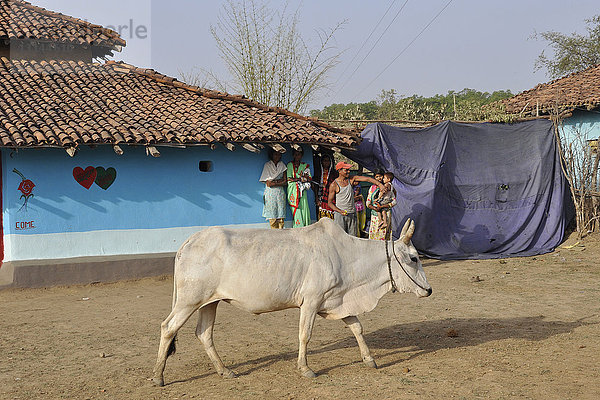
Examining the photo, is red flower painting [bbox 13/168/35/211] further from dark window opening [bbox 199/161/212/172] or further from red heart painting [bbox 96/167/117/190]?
dark window opening [bbox 199/161/212/172]

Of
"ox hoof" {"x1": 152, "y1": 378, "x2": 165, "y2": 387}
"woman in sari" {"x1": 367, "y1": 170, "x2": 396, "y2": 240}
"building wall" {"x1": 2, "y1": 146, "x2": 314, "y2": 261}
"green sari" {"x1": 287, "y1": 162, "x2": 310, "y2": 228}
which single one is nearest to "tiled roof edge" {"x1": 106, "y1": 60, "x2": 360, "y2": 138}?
"building wall" {"x1": 2, "y1": 146, "x2": 314, "y2": 261}

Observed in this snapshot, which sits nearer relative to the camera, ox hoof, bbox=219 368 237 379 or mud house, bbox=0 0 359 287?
ox hoof, bbox=219 368 237 379

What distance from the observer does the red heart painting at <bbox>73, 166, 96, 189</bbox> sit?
10648 millimetres

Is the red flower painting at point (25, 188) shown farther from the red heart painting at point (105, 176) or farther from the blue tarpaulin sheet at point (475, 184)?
the blue tarpaulin sheet at point (475, 184)

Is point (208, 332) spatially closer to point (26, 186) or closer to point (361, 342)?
point (361, 342)

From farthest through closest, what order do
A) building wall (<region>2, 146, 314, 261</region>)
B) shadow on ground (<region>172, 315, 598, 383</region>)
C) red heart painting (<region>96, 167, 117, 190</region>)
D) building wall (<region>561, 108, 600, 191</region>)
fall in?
building wall (<region>561, 108, 600, 191</region>) → red heart painting (<region>96, 167, 117, 190</region>) → building wall (<region>2, 146, 314, 261</region>) → shadow on ground (<region>172, 315, 598, 383</region>)

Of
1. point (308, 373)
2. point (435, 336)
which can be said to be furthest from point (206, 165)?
point (308, 373)

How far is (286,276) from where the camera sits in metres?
5.69

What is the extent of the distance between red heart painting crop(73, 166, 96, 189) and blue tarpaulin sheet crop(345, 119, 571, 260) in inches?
203

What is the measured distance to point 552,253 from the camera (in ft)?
42.0

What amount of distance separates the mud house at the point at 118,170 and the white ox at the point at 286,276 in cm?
511

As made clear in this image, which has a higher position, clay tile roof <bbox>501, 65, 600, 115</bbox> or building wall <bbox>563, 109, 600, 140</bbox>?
clay tile roof <bbox>501, 65, 600, 115</bbox>

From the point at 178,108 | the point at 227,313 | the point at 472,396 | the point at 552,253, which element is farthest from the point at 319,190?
the point at 472,396

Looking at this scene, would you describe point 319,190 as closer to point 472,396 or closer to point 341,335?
point 341,335
